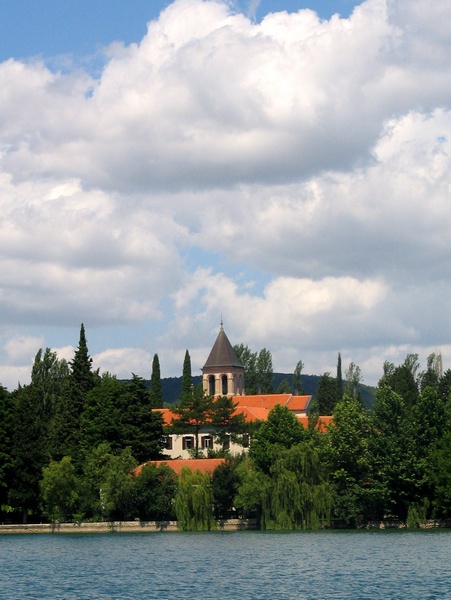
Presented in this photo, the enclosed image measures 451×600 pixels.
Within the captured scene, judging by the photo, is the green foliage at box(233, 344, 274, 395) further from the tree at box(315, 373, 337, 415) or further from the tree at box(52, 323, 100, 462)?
the tree at box(52, 323, 100, 462)

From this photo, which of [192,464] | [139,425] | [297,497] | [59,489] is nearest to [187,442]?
[139,425]

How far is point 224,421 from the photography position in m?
95.8

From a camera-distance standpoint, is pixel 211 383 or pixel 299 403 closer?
pixel 211 383

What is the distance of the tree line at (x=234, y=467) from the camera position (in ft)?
226

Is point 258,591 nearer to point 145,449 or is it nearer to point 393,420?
point 393,420

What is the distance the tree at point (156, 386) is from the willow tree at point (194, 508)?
45605 mm

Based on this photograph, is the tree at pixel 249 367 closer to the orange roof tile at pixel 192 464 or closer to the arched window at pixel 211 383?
the arched window at pixel 211 383

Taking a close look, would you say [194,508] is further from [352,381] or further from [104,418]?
[352,381]

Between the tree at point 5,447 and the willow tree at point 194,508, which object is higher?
the tree at point 5,447

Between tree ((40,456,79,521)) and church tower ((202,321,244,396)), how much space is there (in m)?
46.7

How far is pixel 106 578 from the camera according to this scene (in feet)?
133

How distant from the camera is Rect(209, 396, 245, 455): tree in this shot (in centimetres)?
9519

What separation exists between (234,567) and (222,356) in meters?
80.5

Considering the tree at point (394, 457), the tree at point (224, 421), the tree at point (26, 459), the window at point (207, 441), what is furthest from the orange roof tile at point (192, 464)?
the window at point (207, 441)
